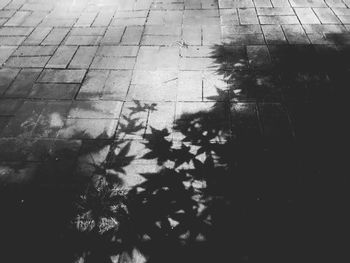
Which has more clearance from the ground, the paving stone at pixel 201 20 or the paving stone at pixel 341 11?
the paving stone at pixel 341 11

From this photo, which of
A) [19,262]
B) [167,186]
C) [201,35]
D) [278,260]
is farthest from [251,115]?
[19,262]

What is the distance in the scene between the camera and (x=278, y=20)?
602 centimetres

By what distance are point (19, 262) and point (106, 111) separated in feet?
7.53

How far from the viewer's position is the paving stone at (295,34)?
214 inches

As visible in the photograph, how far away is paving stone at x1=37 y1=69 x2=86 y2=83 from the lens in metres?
4.93

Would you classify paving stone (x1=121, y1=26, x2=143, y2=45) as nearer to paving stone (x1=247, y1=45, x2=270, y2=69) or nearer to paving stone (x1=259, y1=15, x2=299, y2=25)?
paving stone (x1=247, y1=45, x2=270, y2=69)

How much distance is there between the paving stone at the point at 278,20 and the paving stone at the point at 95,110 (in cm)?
379

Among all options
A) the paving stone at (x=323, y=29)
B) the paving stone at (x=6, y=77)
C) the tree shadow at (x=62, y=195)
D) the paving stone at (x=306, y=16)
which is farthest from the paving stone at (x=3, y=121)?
the paving stone at (x=306, y=16)

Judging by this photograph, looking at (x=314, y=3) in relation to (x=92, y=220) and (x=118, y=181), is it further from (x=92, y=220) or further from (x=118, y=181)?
(x=92, y=220)

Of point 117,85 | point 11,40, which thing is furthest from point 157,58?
point 11,40

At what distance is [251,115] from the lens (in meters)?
4.12

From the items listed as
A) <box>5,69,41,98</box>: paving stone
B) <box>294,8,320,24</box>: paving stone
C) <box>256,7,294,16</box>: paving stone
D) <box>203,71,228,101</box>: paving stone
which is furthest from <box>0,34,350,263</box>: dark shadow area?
<box>256,7,294,16</box>: paving stone

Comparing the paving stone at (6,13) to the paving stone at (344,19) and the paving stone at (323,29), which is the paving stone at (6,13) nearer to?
the paving stone at (323,29)

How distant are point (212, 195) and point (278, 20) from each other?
15.0 ft
